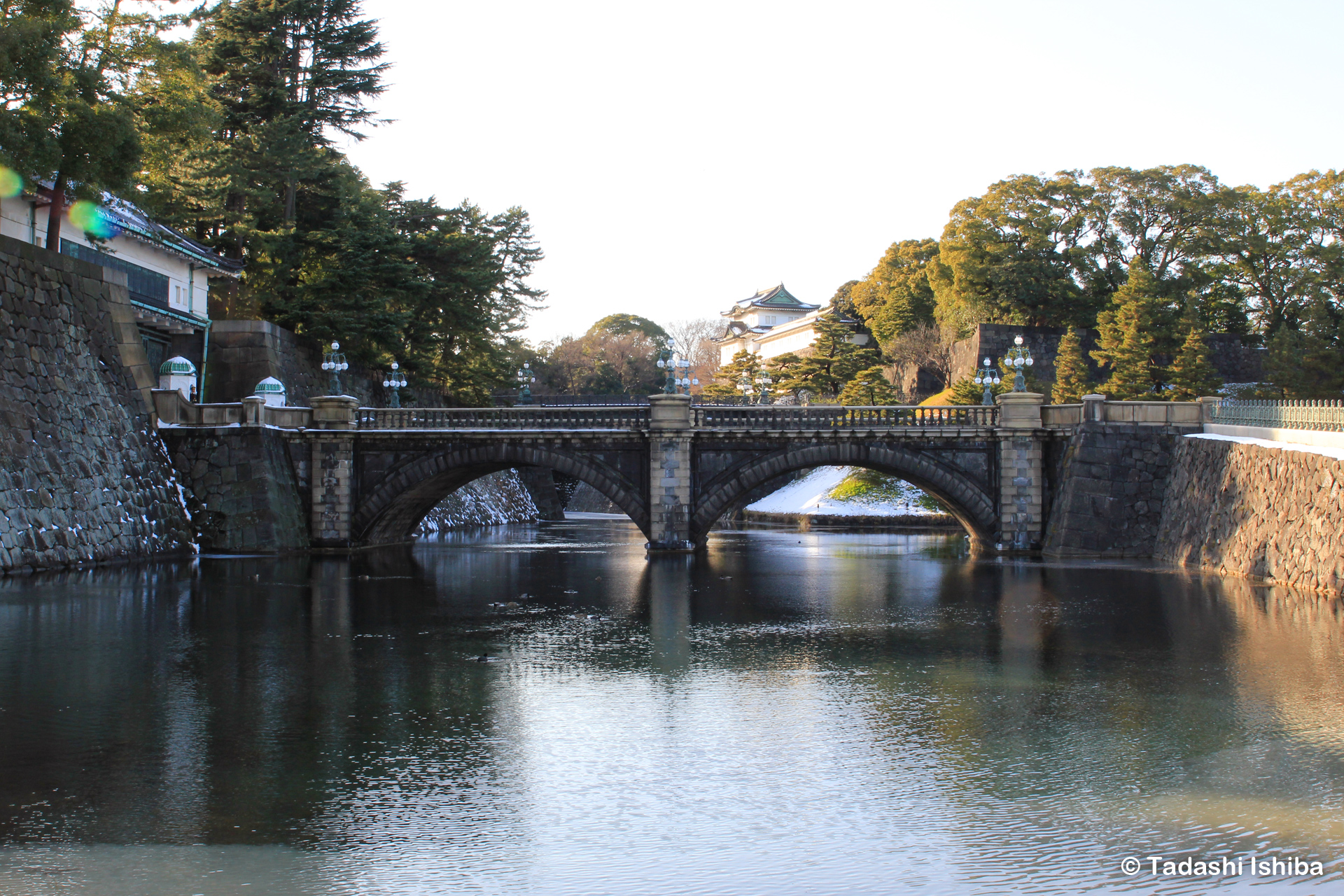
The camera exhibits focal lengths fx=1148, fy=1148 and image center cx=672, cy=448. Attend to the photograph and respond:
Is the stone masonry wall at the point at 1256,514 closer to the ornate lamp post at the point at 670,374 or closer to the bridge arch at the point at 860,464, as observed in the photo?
the bridge arch at the point at 860,464

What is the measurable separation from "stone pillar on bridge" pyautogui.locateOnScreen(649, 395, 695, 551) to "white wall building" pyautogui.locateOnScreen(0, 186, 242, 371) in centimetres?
1694

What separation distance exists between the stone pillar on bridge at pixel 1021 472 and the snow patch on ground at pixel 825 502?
23.3 m

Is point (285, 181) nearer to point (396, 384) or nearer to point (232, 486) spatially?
point (396, 384)

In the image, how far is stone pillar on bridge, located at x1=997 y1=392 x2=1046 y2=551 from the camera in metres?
37.2

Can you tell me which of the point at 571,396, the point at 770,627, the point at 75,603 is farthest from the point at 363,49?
the point at 770,627

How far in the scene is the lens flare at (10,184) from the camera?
30906mm

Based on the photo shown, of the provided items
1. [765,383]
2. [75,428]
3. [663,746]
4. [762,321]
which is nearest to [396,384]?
[75,428]

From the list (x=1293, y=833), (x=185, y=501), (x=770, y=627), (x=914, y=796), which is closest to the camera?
(x=1293, y=833)

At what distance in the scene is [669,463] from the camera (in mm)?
38344

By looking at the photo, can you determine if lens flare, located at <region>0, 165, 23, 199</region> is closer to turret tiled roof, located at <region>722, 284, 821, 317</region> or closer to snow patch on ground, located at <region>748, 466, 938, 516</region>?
snow patch on ground, located at <region>748, 466, 938, 516</region>

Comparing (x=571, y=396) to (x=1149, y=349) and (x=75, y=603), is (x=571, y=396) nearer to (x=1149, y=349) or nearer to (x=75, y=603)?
(x=1149, y=349)

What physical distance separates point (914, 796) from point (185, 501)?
3034cm

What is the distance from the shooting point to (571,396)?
64.1m

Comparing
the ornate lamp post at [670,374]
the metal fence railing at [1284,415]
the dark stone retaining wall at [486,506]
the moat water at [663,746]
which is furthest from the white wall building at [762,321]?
the moat water at [663,746]
